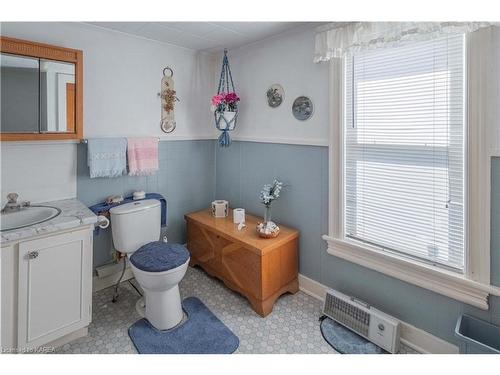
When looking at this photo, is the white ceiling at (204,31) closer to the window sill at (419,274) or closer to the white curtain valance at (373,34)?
the white curtain valance at (373,34)

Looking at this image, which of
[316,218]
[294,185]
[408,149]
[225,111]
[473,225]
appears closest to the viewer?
[473,225]

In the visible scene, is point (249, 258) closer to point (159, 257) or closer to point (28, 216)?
point (159, 257)

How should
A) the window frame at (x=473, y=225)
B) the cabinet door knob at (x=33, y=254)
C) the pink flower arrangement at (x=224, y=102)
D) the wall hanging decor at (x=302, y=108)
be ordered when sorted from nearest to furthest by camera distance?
the window frame at (x=473, y=225) < the cabinet door knob at (x=33, y=254) < the wall hanging decor at (x=302, y=108) < the pink flower arrangement at (x=224, y=102)

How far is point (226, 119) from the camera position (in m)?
2.54

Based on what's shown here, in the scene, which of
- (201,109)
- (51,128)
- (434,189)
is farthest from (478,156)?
(51,128)

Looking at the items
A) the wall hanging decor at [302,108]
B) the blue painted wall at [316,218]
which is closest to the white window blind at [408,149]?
the blue painted wall at [316,218]

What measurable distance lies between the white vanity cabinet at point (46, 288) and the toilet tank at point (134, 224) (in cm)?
39

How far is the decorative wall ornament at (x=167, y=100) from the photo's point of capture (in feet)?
8.38

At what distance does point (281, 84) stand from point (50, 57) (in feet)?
5.37

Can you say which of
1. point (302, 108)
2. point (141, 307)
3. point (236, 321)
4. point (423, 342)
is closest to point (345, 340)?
point (423, 342)

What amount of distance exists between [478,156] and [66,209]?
7.92ft

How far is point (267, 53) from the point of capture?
241 cm

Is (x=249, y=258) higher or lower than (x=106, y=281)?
higher

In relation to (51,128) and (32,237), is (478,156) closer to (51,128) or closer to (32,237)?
(32,237)
